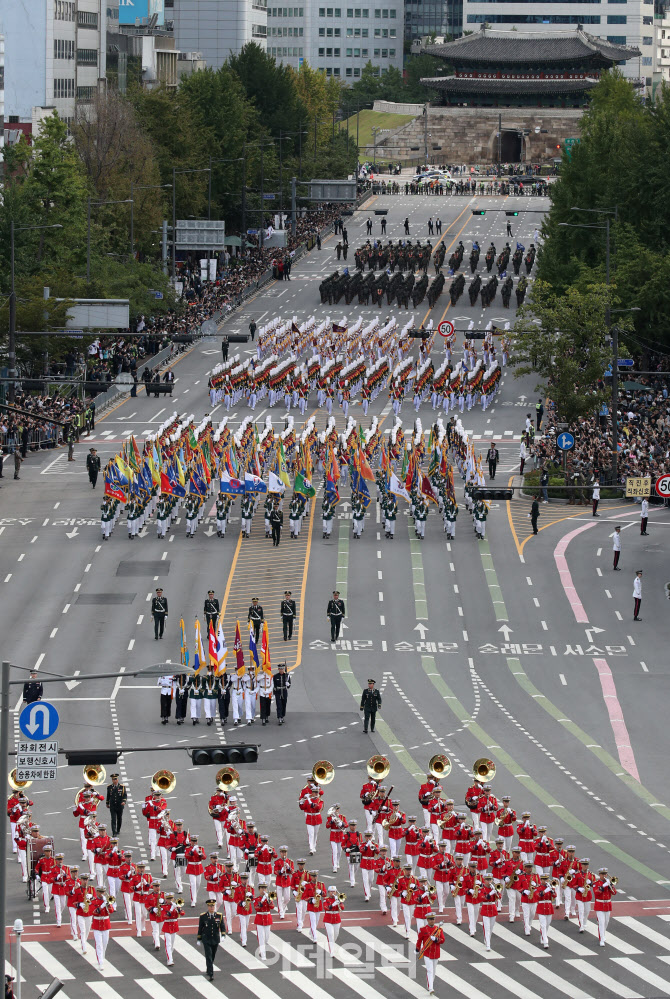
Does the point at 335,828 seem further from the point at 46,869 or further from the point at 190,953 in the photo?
the point at 46,869

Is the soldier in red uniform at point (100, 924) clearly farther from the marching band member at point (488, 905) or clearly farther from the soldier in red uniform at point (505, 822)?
the soldier in red uniform at point (505, 822)

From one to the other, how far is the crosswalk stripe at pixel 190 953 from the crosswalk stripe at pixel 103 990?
68.9 inches

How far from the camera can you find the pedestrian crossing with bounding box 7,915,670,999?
32125 mm

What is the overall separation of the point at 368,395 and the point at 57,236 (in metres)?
29.6

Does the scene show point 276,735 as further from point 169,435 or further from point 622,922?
point 169,435

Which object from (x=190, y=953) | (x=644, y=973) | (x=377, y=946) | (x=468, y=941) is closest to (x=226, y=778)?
(x=190, y=953)

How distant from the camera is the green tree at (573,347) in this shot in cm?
7762

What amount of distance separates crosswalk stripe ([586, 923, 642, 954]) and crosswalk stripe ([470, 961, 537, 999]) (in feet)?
7.99

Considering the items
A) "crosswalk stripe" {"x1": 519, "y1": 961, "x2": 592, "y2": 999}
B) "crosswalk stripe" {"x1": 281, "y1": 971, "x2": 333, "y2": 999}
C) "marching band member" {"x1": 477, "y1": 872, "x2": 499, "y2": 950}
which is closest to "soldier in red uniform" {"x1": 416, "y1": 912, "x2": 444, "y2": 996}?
"crosswalk stripe" {"x1": 281, "y1": 971, "x2": 333, "y2": 999}

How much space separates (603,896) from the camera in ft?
112

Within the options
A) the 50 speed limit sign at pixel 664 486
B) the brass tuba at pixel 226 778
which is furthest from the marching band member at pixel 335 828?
the 50 speed limit sign at pixel 664 486

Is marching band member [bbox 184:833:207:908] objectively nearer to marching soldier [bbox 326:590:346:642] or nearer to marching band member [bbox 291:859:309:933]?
marching band member [bbox 291:859:309:933]

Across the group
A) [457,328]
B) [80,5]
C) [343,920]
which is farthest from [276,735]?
[80,5]

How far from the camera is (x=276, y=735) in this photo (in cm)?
4734
